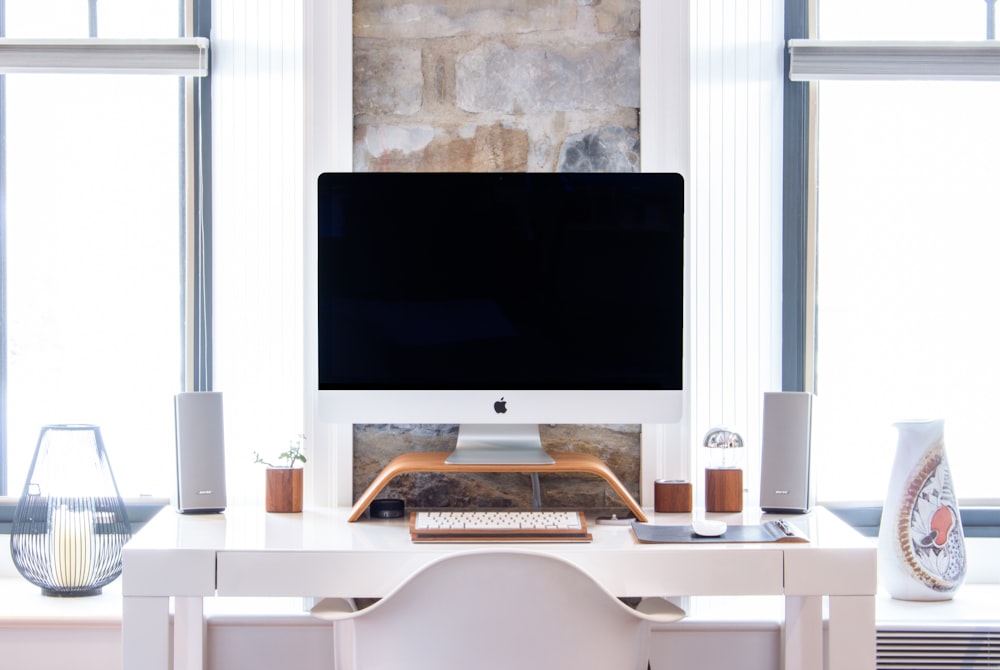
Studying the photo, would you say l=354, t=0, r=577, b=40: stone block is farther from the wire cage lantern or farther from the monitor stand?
the wire cage lantern

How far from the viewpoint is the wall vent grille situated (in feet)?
7.16

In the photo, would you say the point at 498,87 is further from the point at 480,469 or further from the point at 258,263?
the point at 480,469

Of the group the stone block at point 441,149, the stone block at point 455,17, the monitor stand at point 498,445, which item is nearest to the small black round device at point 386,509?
the monitor stand at point 498,445

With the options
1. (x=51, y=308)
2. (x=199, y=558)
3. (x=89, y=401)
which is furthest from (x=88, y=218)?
(x=199, y=558)

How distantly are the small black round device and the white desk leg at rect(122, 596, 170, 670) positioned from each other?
0.51 m

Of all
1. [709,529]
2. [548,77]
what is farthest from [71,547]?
[548,77]

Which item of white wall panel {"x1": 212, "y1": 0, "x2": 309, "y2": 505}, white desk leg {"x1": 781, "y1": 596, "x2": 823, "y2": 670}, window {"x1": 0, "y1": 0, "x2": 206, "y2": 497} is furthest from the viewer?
window {"x1": 0, "y1": 0, "x2": 206, "y2": 497}

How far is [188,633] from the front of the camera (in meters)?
2.11

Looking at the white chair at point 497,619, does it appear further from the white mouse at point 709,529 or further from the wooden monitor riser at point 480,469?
the wooden monitor riser at point 480,469

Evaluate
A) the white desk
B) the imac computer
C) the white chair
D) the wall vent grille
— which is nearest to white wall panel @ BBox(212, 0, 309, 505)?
the imac computer

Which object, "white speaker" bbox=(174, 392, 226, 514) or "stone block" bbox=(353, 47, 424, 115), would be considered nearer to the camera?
"white speaker" bbox=(174, 392, 226, 514)

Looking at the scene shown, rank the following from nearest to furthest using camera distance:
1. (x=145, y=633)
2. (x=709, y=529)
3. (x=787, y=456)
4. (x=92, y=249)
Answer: (x=145, y=633) < (x=709, y=529) < (x=787, y=456) < (x=92, y=249)

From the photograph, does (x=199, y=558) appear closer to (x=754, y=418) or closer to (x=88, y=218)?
(x=88, y=218)

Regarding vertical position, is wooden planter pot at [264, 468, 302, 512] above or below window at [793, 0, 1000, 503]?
below
